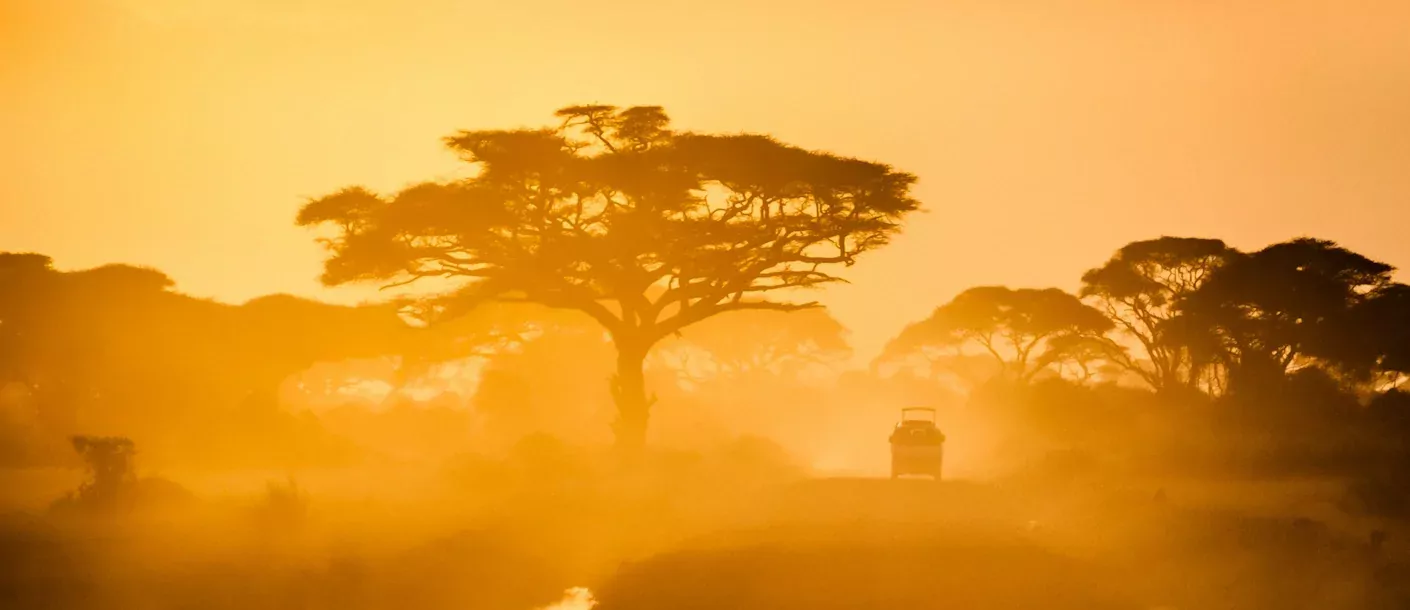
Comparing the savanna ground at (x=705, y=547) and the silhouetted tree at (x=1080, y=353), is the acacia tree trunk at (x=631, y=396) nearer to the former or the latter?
the savanna ground at (x=705, y=547)

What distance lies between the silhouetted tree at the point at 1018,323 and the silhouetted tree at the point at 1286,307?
16664mm

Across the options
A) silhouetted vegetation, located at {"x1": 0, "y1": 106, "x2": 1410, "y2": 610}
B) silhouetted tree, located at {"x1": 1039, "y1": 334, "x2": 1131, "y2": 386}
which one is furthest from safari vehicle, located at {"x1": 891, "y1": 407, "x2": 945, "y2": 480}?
silhouetted tree, located at {"x1": 1039, "y1": 334, "x2": 1131, "y2": 386}

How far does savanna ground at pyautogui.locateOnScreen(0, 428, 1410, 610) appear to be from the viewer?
61.3ft

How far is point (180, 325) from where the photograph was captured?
6012cm

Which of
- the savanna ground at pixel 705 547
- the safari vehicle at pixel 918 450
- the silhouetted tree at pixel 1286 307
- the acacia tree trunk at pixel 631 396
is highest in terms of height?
the silhouetted tree at pixel 1286 307

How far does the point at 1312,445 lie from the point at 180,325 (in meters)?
46.2

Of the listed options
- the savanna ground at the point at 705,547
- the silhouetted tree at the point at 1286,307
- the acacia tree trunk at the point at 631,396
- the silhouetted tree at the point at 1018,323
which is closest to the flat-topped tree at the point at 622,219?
the acacia tree trunk at the point at 631,396

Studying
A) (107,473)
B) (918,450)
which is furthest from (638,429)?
(107,473)

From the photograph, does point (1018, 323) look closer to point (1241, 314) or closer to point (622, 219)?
point (1241, 314)

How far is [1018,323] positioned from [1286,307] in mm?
27088

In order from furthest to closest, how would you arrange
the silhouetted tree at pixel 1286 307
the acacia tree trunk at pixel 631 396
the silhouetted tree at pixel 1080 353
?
1. the silhouetted tree at pixel 1080 353
2. the silhouetted tree at pixel 1286 307
3. the acacia tree trunk at pixel 631 396

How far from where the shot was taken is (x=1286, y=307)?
56.5m

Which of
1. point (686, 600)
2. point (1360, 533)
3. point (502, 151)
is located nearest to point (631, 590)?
point (686, 600)

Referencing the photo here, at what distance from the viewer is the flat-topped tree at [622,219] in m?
43.4
